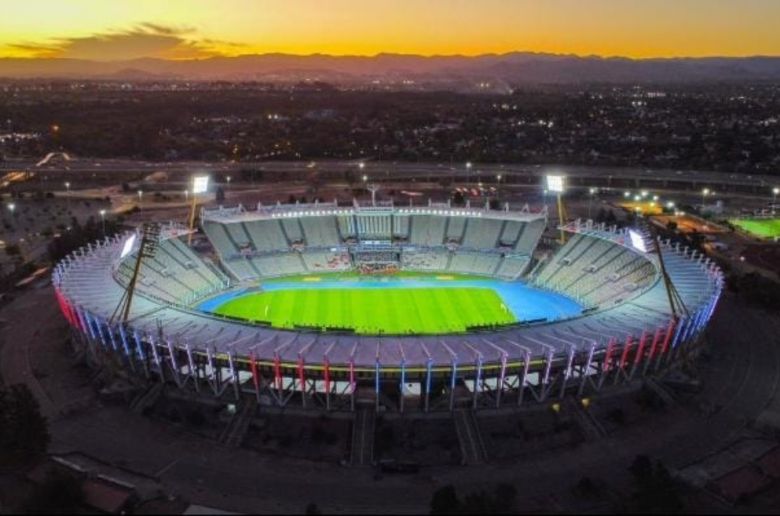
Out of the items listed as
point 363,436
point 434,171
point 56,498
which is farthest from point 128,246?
point 434,171

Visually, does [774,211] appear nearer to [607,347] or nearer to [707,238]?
[707,238]

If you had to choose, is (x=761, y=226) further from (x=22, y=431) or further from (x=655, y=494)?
(x=22, y=431)

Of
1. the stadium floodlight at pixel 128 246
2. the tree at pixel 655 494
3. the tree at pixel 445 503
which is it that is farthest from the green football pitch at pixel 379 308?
the tree at pixel 445 503

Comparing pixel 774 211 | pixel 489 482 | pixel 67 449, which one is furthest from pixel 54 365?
pixel 774 211

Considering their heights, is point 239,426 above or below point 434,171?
above

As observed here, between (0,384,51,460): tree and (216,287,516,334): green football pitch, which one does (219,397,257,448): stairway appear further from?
(216,287,516,334): green football pitch
